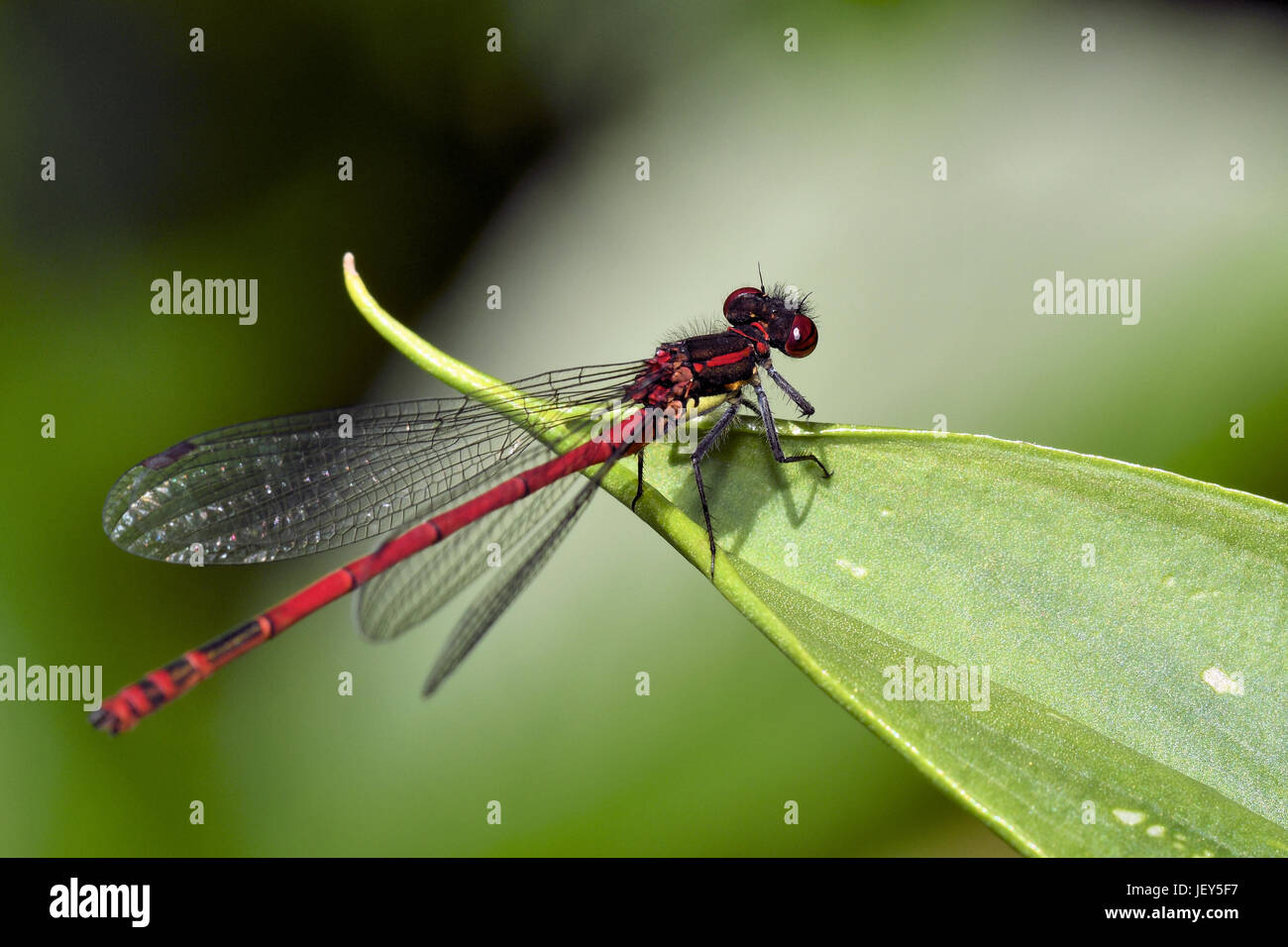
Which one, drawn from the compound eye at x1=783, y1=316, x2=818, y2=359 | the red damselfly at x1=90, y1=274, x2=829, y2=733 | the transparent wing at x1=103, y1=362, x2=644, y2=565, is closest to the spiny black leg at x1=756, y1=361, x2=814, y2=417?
the red damselfly at x1=90, y1=274, x2=829, y2=733

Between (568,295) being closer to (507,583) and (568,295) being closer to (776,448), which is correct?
(507,583)

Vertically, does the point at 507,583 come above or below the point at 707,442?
below

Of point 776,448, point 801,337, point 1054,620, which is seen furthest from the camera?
point 801,337

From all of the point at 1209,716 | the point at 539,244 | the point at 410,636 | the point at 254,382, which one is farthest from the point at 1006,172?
the point at 254,382

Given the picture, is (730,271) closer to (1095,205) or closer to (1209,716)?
(1095,205)

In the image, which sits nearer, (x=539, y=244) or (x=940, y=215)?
(x=940, y=215)

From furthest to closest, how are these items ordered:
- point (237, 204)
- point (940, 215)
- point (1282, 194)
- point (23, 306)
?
point (237, 204), point (23, 306), point (940, 215), point (1282, 194)

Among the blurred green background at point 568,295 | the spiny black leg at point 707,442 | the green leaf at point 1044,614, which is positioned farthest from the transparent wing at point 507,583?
the green leaf at point 1044,614

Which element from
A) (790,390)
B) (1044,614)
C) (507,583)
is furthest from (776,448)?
(790,390)
